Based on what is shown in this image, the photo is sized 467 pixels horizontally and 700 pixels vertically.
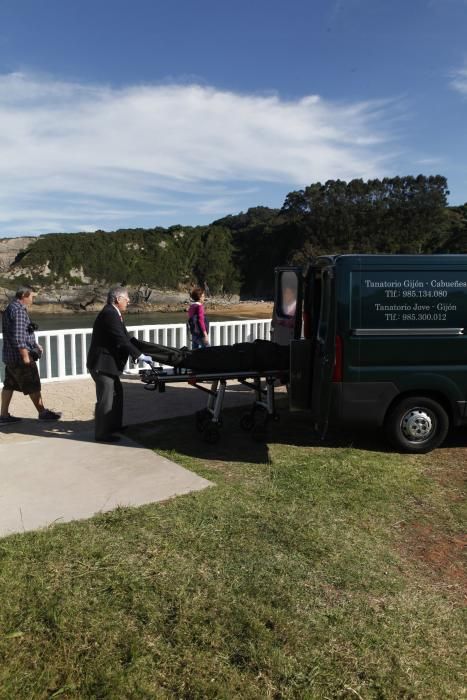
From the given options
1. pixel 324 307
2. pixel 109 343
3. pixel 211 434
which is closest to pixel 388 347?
pixel 324 307

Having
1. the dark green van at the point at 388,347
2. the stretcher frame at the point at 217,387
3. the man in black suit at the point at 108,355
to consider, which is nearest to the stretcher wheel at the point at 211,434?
the stretcher frame at the point at 217,387

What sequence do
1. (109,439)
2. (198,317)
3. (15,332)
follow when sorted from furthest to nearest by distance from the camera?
(198,317), (15,332), (109,439)

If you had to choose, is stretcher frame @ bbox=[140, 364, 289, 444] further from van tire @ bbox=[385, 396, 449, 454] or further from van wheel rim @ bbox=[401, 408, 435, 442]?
van wheel rim @ bbox=[401, 408, 435, 442]

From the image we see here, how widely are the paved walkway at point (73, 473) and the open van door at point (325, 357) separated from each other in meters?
1.45

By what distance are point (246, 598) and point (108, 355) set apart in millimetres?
3460

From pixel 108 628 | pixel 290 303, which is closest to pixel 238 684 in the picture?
pixel 108 628

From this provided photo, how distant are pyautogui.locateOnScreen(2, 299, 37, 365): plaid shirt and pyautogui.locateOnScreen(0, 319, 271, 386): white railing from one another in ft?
8.74

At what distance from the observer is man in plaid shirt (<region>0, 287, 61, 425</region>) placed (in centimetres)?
642

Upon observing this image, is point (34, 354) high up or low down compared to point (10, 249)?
down

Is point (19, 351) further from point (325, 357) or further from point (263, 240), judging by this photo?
point (263, 240)

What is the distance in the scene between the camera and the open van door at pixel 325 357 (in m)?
5.31

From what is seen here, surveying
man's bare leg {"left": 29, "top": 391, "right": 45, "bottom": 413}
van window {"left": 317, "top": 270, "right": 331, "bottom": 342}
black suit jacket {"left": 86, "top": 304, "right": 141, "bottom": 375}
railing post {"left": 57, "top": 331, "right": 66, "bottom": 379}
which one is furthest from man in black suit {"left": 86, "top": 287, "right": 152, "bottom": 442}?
railing post {"left": 57, "top": 331, "right": 66, "bottom": 379}

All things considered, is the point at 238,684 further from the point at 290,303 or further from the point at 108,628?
the point at 290,303

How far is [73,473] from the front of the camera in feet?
16.3
